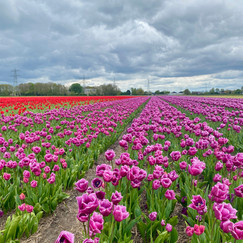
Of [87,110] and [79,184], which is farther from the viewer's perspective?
[87,110]

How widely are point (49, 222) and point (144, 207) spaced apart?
5.61 feet

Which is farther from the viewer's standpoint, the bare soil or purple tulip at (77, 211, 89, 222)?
the bare soil

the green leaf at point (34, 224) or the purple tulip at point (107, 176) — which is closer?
the purple tulip at point (107, 176)

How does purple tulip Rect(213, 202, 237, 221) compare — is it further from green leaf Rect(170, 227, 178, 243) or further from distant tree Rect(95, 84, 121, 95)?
distant tree Rect(95, 84, 121, 95)

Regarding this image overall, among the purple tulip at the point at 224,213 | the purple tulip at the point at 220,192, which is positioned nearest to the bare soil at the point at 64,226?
the purple tulip at the point at 220,192

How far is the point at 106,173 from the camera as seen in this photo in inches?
85.7

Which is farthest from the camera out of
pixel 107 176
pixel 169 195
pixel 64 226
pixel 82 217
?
pixel 64 226

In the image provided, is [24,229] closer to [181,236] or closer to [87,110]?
[181,236]

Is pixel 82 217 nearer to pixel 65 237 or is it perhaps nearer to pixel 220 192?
pixel 65 237

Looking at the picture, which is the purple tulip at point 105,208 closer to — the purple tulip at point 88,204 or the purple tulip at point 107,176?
the purple tulip at point 88,204

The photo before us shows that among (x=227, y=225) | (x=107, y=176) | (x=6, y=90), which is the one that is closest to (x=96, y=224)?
(x=107, y=176)

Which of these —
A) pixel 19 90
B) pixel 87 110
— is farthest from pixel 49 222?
pixel 19 90

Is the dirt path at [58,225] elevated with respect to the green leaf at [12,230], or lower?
lower

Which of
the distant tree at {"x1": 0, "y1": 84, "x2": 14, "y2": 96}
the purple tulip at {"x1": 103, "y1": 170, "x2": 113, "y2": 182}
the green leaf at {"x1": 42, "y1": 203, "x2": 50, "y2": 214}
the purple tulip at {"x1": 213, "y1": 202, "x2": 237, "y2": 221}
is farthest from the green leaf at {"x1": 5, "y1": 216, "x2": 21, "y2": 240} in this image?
the distant tree at {"x1": 0, "y1": 84, "x2": 14, "y2": 96}
